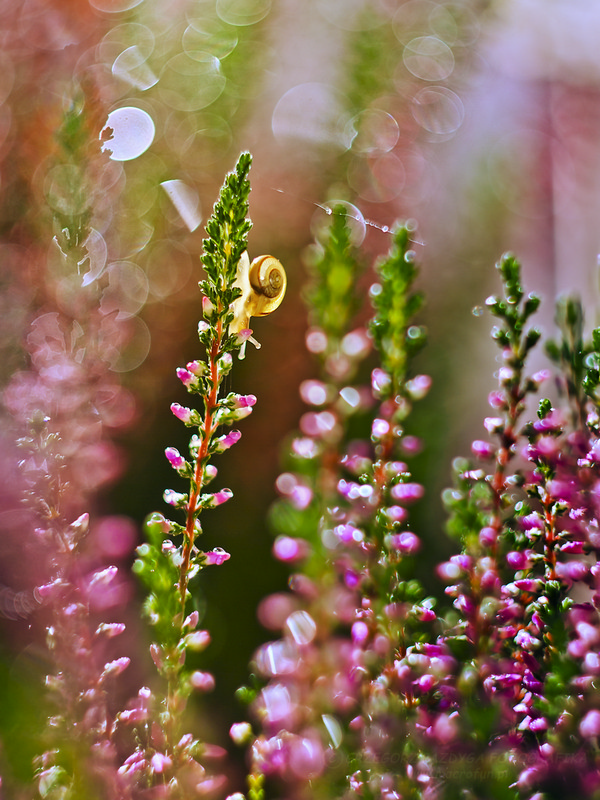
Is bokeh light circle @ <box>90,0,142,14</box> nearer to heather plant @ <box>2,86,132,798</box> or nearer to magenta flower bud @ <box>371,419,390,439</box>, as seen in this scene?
heather plant @ <box>2,86,132,798</box>

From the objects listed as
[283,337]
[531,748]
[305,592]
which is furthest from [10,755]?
[283,337]

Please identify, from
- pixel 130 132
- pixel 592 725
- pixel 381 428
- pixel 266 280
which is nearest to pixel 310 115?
pixel 130 132

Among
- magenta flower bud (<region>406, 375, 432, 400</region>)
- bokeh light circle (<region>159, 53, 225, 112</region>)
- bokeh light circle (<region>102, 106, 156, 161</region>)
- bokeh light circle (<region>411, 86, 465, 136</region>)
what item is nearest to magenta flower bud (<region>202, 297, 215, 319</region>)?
magenta flower bud (<region>406, 375, 432, 400</region>)

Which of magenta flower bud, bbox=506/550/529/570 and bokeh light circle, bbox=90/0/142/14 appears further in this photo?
bokeh light circle, bbox=90/0/142/14

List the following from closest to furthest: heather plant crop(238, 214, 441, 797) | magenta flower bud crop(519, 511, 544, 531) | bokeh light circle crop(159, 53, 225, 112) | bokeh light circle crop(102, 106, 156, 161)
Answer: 1. heather plant crop(238, 214, 441, 797)
2. magenta flower bud crop(519, 511, 544, 531)
3. bokeh light circle crop(102, 106, 156, 161)
4. bokeh light circle crop(159, 53, 225, 112)

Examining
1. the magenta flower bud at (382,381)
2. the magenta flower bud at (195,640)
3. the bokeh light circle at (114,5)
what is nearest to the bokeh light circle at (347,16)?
the bokeh light circle at (114,5)

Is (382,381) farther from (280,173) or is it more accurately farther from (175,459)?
(280,173)

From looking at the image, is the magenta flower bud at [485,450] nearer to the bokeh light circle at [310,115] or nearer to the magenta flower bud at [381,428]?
the magenta flower bud at [381,428]
